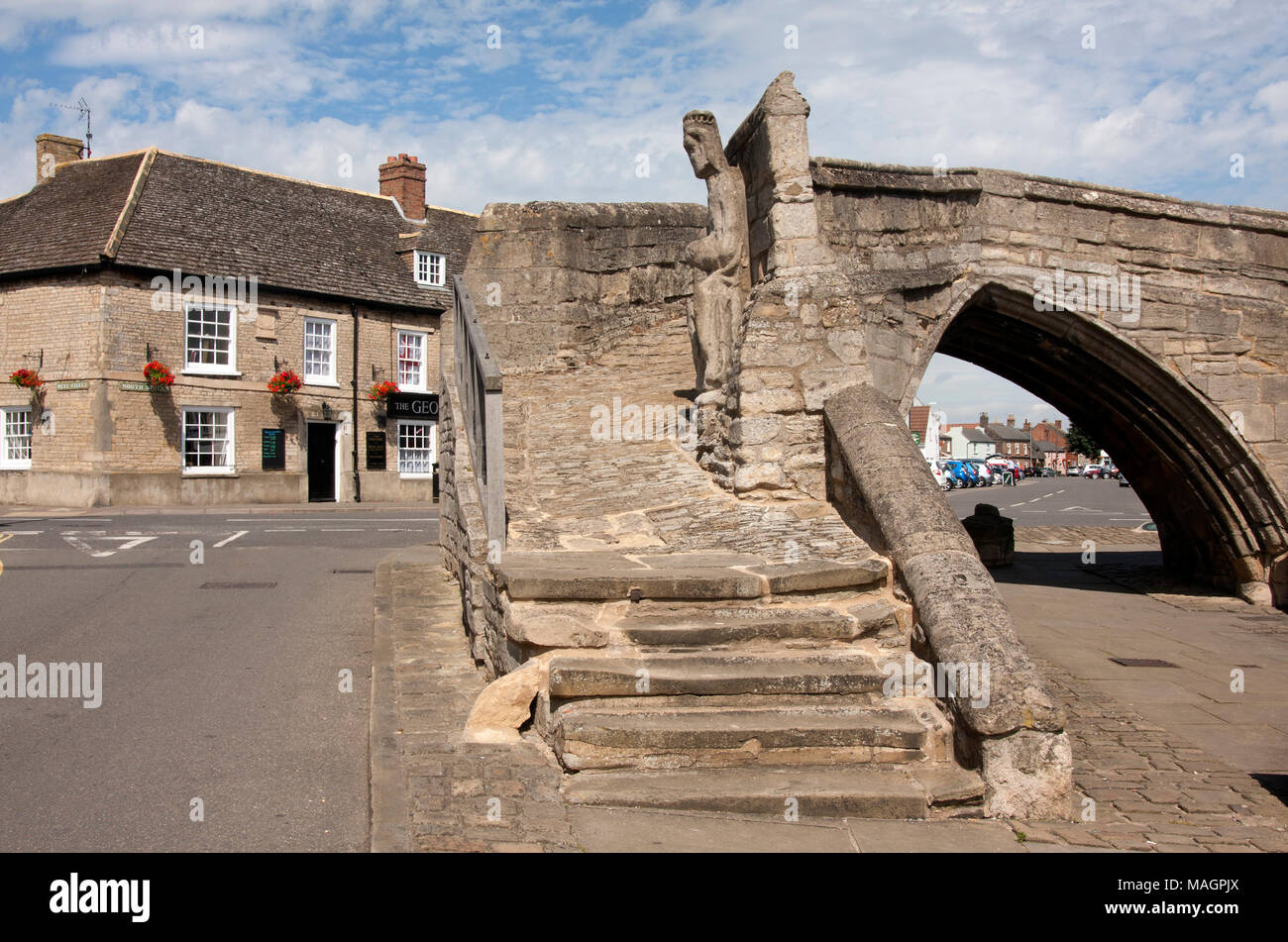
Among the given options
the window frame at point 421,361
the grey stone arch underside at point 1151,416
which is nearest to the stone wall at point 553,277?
the grey stone arch underside at point 1151,416

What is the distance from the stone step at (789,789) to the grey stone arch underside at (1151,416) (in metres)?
5.27

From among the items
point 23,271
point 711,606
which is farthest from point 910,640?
point 23,271

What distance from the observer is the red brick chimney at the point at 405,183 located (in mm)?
32000

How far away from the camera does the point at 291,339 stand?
86.5 feet

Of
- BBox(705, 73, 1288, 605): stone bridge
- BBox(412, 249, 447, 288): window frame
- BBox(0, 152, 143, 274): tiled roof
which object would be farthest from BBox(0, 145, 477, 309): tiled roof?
BBox(705, 73, 1288, 605): stone bridge

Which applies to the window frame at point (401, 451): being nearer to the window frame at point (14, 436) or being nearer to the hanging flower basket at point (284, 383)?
the hanging flower basket at point (284, 383)

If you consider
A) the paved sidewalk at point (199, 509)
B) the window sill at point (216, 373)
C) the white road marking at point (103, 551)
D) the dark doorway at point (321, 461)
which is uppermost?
the window sill at point (216, 373)

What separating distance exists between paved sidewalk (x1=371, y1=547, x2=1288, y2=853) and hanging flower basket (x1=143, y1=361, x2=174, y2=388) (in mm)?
20112

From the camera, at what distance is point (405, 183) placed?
32.1 meters

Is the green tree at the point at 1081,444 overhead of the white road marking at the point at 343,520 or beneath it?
overhead

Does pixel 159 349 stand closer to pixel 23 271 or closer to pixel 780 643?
pixel 23 271

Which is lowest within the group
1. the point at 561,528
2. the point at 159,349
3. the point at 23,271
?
the point at 561,528
